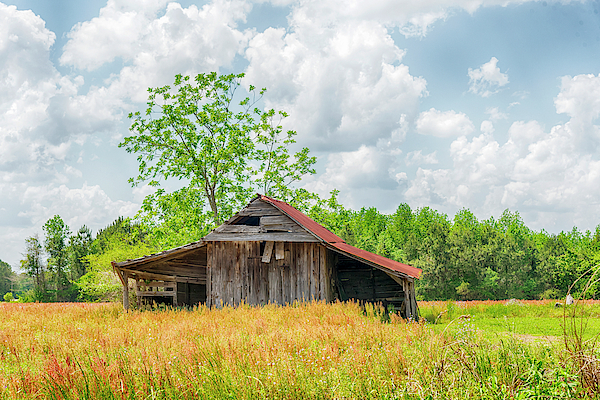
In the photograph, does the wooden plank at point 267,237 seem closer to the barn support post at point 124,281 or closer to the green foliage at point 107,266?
the barn support post at point 124,281

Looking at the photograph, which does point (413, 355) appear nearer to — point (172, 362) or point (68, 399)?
point (172, 362)

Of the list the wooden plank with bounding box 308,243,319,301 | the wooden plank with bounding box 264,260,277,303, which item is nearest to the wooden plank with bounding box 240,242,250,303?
the wooden plank with bounding box 264,260,277,303

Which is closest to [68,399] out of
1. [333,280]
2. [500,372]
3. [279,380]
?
[279,380]

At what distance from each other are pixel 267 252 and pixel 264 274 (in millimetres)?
1012

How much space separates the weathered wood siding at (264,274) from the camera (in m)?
16.5

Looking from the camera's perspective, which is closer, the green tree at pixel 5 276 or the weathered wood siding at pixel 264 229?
the weathered wood siding at pixel 264 229

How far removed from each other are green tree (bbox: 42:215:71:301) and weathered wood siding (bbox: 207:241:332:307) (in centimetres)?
4373

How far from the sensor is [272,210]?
17047 mm

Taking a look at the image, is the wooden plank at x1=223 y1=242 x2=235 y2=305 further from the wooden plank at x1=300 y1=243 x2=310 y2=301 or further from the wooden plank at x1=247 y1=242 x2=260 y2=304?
the wooden plank at x1=300 y1=243 x2=310 y2=301

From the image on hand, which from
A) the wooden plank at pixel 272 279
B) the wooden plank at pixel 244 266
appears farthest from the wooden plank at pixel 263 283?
the wooden plank at pixel 244 266

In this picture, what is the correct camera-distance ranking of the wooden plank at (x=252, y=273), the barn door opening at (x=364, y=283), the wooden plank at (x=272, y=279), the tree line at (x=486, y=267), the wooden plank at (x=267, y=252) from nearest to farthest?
the wooden plank at (x=267, y=252), the wooden plank at (x=272, y=279), the wooden plank at (x=252, y=273), the barn door opening at (x=364, y=283), the tree line at (x=486, y=267)

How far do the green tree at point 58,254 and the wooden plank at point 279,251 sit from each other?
4558 centimetres

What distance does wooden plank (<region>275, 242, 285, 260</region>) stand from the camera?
16594 mm

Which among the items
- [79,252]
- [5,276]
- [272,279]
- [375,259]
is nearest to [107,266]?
[79,252]
